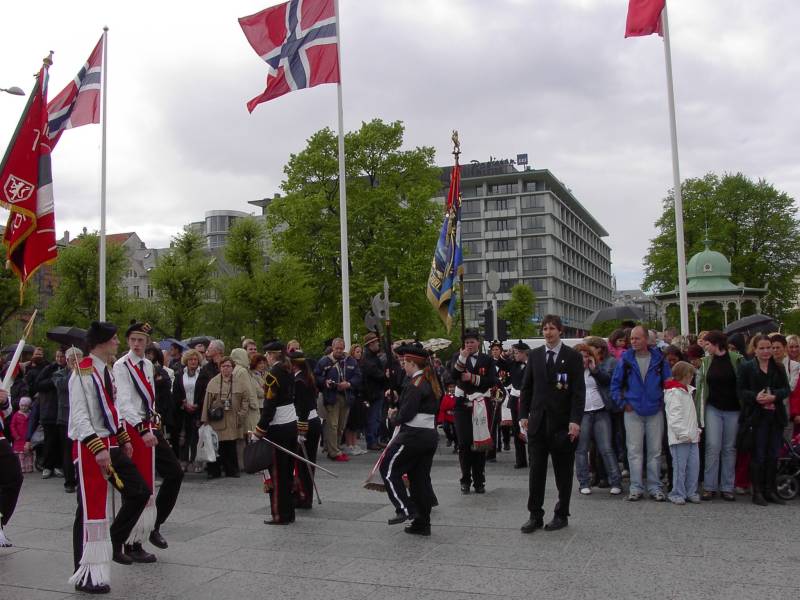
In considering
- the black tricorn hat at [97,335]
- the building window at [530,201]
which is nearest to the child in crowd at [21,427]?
the black tricorn hat at [97,335]

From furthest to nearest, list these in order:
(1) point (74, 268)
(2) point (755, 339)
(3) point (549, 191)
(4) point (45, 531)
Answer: (3) point (549, 191)
(1) point (74, 268)
(2) point (755, 339)
(4) point (45, 531)

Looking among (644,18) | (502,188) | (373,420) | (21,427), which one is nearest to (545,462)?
(373,420)

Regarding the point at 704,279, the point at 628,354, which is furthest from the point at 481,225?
the point at 628,354

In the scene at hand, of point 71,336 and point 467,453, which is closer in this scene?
point 71,336

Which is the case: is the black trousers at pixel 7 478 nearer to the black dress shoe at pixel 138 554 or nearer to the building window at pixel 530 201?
the black dress shoe at pixel 138 554

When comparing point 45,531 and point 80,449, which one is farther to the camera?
point 45,531

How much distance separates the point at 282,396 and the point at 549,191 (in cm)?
10140

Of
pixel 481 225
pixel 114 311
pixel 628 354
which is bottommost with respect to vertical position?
pixel 628 354

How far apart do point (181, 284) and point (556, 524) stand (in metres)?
36.9

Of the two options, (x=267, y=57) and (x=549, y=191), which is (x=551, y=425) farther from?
(x=549, y=191)

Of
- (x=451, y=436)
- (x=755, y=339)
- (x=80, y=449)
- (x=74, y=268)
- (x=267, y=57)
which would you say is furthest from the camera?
(x=74, y=268)

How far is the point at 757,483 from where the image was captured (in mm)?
8742

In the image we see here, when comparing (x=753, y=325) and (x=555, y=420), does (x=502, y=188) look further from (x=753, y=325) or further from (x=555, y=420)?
(x=555, y=420)

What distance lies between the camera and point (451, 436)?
1564 cm
